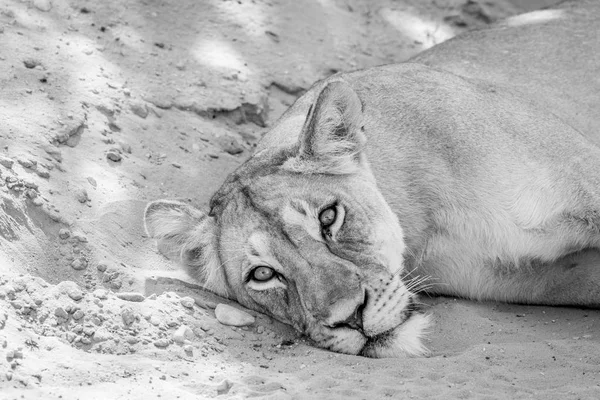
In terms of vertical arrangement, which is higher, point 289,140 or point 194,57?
point 289,140

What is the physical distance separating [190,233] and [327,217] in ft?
2.63

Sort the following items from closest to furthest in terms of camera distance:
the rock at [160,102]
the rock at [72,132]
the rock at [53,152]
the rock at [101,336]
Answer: the rock at [101,336] < the rock at [53,152] < the rock at [72,132] < the rock at [160,102]

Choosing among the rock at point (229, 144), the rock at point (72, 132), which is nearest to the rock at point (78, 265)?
the rock at point (72, 132)

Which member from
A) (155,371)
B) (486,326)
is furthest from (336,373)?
(486,326)

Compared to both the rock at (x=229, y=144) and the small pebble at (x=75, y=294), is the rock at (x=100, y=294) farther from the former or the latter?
the rock at (x=229, y=144)

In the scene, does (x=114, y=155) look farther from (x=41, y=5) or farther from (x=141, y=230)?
(x=41, y=5)

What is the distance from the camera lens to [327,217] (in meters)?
4.33

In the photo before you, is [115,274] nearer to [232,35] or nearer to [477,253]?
[477,253]

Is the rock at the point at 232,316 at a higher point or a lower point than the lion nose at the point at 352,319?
lower

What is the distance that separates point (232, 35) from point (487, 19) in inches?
102

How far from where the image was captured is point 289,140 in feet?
16.0

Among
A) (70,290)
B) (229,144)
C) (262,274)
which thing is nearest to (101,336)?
(70,290)

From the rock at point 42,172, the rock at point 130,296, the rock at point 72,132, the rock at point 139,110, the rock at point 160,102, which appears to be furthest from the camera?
the rock at point 160,102

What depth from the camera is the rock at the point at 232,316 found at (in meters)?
4.47
